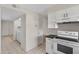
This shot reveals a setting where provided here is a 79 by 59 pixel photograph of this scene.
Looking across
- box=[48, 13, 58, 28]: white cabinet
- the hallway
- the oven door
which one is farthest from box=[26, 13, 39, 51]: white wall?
the oven door

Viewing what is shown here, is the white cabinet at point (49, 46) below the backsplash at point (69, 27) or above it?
below

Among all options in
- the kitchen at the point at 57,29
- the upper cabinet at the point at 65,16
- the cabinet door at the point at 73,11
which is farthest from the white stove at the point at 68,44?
the cabinet door at the point at 73,11

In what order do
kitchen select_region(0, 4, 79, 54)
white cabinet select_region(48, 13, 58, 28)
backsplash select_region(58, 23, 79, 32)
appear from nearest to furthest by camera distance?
kitchen select_region(0, 4, 79, 54) < backsplash select_region(58, 23, 79, 32) < white cabinet select_region(48, 13, 58, 28)

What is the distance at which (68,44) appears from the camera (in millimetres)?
2006

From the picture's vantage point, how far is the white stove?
1848 millimetres

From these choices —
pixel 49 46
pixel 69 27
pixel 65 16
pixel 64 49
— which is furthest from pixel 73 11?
pixel 49 46

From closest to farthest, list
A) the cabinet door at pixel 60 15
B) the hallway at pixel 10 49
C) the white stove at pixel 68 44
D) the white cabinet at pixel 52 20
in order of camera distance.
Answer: the white stove at pixel 68 44 < the cabinet door at pixel 60 15 < the white cabinet at pixel 52 20 < the hallway at pixel 10 49

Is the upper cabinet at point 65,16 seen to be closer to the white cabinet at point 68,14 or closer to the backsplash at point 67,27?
the white cabinet at point 68,14

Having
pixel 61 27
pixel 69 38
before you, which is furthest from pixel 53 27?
pixel 69 38

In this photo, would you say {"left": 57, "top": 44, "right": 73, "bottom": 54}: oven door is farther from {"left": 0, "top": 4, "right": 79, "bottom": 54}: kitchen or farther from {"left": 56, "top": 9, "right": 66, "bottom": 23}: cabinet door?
{"left": 56, "top": 9, "right": 66, "bottom": 23}: cabinet door

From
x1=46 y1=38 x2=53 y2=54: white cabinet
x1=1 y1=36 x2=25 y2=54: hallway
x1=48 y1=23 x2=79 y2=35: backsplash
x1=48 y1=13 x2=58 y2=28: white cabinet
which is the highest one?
x1=48 y1=13 x2=58 y2=28: white cabinet

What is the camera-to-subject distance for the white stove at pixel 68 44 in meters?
1.85

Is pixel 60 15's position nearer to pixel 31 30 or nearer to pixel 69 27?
pixel 69 27

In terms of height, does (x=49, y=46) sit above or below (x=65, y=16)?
below
